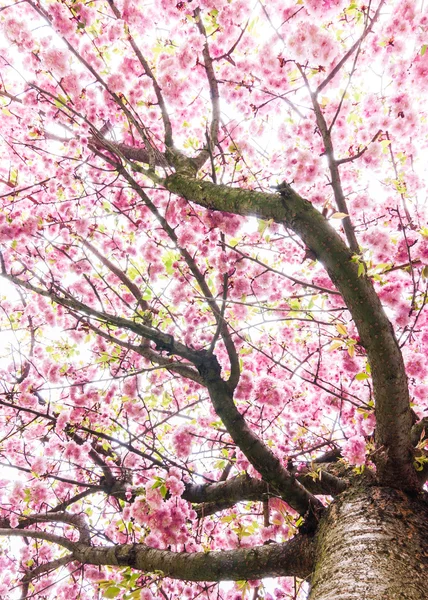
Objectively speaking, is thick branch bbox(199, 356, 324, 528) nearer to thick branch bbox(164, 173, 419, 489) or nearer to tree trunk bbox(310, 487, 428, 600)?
tree trunk bbox(310, 487, 428, 600)

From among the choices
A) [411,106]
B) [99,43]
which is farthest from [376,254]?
[99,43]

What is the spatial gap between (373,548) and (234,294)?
7.21 ft

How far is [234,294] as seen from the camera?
11.6 feet

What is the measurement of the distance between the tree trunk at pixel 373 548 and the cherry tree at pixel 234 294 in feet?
0.04

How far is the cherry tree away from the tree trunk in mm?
12

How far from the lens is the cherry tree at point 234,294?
214cm

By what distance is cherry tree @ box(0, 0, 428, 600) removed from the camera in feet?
7.01

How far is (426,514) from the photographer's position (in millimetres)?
2045

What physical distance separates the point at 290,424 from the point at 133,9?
4360 millimetres

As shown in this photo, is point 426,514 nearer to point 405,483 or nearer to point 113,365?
point 405,483

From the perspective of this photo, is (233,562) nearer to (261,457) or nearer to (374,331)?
(261,457)

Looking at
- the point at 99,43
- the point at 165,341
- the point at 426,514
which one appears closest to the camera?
the point at 426,514

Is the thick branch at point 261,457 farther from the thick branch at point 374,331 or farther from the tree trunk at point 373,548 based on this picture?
the thick branch at point 374,331

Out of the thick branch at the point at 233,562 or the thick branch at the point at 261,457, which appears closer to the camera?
the thick branch at the point at 233,562
